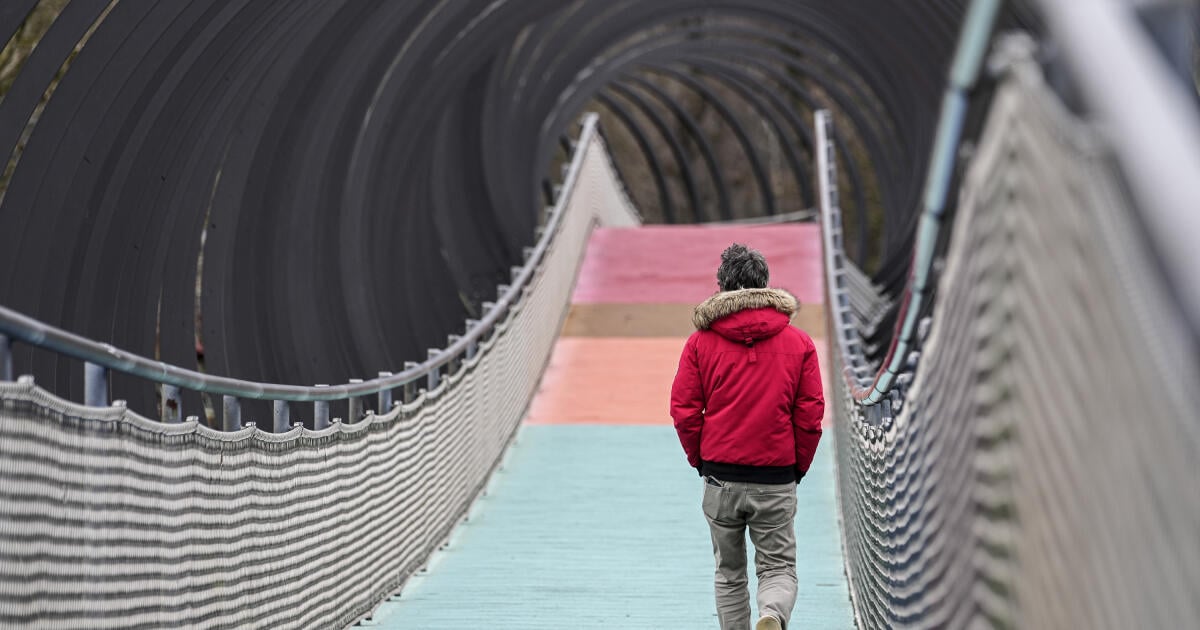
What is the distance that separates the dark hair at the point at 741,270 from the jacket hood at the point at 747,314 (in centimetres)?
8

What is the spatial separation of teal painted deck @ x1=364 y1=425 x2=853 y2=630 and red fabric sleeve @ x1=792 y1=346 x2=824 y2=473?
1791 mm

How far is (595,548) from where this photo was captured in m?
9.97

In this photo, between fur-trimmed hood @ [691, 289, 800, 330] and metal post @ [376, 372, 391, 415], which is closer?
fur-trimmed hood @ [691, 289, 800, 330]

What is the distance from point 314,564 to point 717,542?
5.82ft

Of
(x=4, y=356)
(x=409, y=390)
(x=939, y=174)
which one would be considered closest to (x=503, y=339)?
(x=409, y=390)

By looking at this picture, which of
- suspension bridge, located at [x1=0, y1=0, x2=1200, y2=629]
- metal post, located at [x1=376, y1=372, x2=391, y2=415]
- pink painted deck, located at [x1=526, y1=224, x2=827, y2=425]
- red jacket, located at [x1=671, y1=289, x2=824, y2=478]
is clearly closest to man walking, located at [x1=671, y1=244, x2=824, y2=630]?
red jacket, located at [x1=671, y1=289, x2=824, y2=478]

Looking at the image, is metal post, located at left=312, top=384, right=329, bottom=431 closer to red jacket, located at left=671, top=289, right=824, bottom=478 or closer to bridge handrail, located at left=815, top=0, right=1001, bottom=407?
red jacket, located at left=671, top=289, right=824, bottom=478

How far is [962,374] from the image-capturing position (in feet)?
10.7

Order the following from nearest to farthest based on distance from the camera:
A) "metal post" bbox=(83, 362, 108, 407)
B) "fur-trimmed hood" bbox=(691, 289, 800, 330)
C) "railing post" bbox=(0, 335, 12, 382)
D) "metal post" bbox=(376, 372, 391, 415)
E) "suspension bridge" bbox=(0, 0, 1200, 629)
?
1. "suspension bridge" bbox=(0, 0, 1200, 629)
2. "railing post" bbox=(0, 335, 12, 382)
3. "metal post" bbox=(83, 362, 108, 407)
4. "fur-trimmed hood" bbox=(691, 289, 800, 330)
5. "metal post" bbox=(376, 372, 391, 415)

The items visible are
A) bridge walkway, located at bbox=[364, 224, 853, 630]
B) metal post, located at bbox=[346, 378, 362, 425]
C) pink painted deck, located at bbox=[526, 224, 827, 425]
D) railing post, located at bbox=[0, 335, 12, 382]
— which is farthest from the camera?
pink painted deck, located at bbox=[526, 224, 827, 425]

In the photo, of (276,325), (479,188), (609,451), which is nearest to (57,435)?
(276,325)

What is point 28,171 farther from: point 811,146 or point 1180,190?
point 811,146

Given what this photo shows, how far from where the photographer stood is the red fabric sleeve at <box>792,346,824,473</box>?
6.02 metres

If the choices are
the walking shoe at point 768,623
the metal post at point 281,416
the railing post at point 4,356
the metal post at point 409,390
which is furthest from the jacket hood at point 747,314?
the metal post at point 409,390
